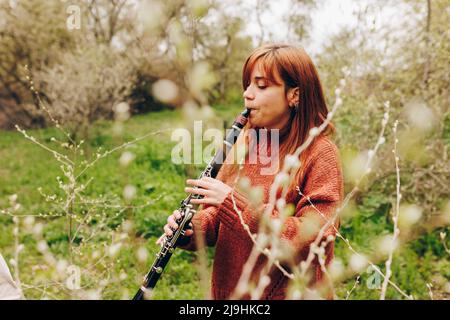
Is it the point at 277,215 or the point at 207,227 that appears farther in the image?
the point at 207,227

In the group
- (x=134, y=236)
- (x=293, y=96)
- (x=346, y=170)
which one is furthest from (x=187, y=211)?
(x=134, y=236)

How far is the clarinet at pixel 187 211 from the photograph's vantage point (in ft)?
6.29

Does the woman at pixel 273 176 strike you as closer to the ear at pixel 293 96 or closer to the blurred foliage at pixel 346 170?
the ear at pixel 293 96

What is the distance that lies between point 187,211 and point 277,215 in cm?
40

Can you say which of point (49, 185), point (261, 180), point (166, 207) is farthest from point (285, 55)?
point (49, 185)

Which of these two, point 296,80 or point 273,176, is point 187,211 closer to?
point 273,176

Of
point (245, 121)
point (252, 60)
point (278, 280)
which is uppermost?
point (252, 60)

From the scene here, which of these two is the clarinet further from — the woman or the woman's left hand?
the woman's left hand

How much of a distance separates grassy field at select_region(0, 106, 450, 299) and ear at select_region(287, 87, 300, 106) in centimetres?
31

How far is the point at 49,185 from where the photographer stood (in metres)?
7.99

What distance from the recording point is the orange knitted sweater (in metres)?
1.71

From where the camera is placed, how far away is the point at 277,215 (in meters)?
1.75

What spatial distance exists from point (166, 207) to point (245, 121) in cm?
450

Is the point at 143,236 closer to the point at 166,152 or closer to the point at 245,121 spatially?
the point at 166,152
